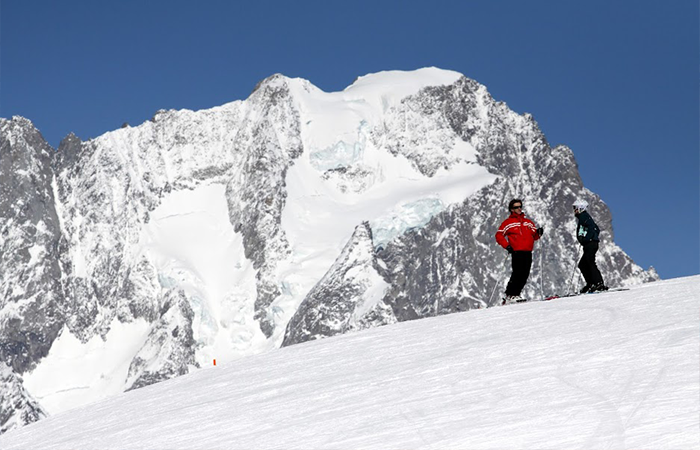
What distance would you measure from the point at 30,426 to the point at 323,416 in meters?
6.00

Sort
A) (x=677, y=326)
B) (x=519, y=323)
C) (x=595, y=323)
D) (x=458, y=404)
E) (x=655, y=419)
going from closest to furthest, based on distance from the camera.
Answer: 1. (x=655, y=419)
2. (x=458, y=404)
3. (x=677, y=326)
4. (x=595, y=323)
5. (x=519, y=323)

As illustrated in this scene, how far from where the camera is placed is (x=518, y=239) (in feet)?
68.7

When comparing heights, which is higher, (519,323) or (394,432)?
(519,323)

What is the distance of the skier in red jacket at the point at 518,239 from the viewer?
823 inches

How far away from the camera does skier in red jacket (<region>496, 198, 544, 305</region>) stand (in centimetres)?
2091

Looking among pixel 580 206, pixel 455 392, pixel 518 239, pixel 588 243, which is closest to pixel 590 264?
pixel 588 243

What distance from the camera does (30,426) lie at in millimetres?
17219

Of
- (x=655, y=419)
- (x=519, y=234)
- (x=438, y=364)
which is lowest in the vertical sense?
(x=655, y=419)

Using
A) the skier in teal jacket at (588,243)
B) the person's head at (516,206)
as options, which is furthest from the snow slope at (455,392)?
the person's head at (516,206)

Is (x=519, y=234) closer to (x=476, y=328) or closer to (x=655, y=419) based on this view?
(x=476, y=328)

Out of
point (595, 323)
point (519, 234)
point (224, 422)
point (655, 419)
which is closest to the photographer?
point (655, 419)

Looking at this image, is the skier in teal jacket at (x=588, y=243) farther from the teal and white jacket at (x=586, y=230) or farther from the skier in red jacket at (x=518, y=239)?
the skier in red jacket at (x=518, y=239)

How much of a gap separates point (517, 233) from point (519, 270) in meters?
0.81

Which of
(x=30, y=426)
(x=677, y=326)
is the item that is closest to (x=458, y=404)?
(x=677, y=326)
